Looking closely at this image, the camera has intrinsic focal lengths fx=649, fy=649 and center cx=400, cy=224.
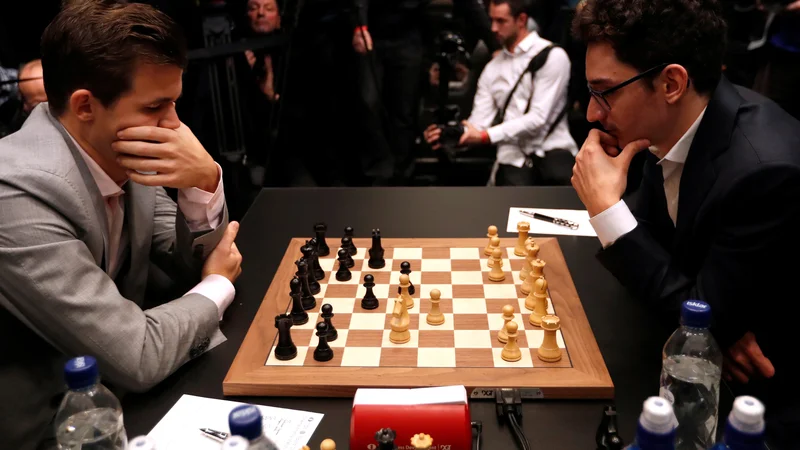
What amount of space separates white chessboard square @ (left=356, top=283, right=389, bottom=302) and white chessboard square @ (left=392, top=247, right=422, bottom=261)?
0.18 meters

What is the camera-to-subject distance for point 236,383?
51.4 inches

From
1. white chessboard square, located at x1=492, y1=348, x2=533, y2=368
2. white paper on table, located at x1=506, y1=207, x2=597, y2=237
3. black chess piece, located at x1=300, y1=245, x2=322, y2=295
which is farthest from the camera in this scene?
white paper on table, located at x1=506, y1=207, x2=597, y2=237

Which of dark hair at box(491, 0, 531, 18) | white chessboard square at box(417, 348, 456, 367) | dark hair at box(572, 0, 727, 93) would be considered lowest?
white chessboard square at box(417, 348, 456, 367)

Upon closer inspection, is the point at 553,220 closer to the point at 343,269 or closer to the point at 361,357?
the point at 343,269

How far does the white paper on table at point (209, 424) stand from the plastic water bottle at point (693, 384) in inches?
25.9

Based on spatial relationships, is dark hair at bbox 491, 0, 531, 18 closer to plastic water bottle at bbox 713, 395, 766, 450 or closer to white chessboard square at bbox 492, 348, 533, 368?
white chessboard square at bbox 492, 348, 533, 368

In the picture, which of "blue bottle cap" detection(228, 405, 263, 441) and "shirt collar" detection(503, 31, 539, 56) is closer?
"blue bottle cap" detection(228, 405, 263, 441)

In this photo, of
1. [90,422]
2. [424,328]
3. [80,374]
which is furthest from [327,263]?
[80,374]

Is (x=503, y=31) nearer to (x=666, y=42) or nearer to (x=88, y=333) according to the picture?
(x=666, y=42)

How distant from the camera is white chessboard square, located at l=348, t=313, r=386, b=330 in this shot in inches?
59.9

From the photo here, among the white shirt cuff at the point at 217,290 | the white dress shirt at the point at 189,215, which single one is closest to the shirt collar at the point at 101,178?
the white dress shirt at the point at 189,215

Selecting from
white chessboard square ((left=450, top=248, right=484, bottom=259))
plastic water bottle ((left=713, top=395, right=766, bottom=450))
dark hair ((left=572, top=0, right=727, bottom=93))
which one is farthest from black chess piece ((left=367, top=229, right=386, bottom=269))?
plastic water bottle ((left=713, top=395, right=766, bottom=450))

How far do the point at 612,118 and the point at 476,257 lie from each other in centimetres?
53

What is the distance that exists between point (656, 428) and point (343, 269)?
3.67 feet
